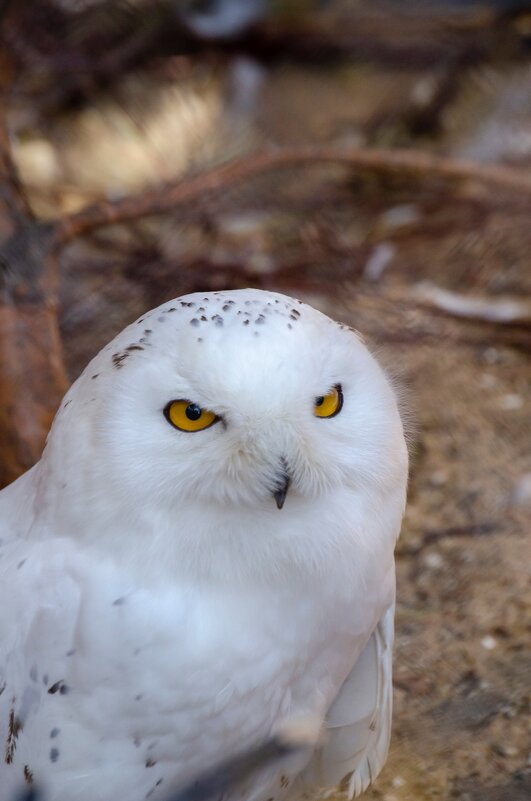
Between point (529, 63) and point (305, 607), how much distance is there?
3.96 m

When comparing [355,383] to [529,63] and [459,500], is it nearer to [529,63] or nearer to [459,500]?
[459,500]

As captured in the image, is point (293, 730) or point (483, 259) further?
point (483, 259)

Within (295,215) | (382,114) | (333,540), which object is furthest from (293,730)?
(382,114)

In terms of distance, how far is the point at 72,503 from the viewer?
5.57 ft

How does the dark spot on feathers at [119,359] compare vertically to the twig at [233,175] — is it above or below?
above

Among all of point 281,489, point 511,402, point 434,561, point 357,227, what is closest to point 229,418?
point 281,489

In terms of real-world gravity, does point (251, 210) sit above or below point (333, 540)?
below

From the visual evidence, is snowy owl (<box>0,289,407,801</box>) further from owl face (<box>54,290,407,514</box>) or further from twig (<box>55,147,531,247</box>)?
twig (<box>55,147,531,247</box>)

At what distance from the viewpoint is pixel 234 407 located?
5.03 ft

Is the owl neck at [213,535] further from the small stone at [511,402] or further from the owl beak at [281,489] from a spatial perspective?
the small stone at [511,402]

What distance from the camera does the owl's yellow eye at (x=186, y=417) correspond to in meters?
1.55

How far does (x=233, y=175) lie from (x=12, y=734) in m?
1.72

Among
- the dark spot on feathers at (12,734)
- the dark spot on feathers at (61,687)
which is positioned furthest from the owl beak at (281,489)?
the dark spot on feathers at (12,734)

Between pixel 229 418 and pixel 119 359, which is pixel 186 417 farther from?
pixel 119 359
